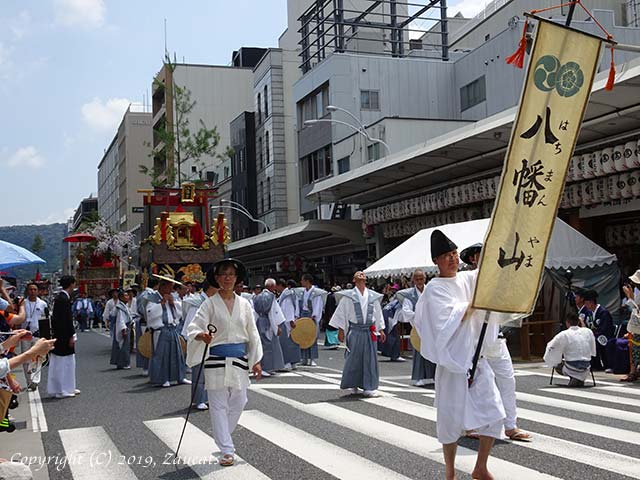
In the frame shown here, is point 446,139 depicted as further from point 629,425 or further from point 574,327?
point 629,425

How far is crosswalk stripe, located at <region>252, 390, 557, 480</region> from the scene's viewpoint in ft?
20.5

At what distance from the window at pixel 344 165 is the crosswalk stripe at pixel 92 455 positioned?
2688 cm

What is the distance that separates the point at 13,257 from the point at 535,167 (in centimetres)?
700

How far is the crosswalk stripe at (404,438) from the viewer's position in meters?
6.25

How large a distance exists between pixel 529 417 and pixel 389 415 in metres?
1.67

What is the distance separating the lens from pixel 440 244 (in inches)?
225

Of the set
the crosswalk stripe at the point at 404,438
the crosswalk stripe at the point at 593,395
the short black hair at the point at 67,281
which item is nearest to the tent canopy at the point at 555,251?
the crosswalk stripe at the point at 593,395

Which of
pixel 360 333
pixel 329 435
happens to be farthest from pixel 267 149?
pixel 329 435

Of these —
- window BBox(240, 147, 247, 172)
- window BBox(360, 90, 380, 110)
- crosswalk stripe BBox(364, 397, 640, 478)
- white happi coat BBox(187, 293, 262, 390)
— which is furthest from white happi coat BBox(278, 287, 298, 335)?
window BBox(240, 147, 247, 172)

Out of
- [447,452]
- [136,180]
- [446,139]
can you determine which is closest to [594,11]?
[446,139]

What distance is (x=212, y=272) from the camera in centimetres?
766

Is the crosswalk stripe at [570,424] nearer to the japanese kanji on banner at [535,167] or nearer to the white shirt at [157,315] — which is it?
the japanese kanji on banner at [535,167]

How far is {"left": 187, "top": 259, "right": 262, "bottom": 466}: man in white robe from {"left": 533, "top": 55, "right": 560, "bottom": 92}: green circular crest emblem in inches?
134

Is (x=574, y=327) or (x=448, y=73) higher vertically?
(x=448, y=73)
